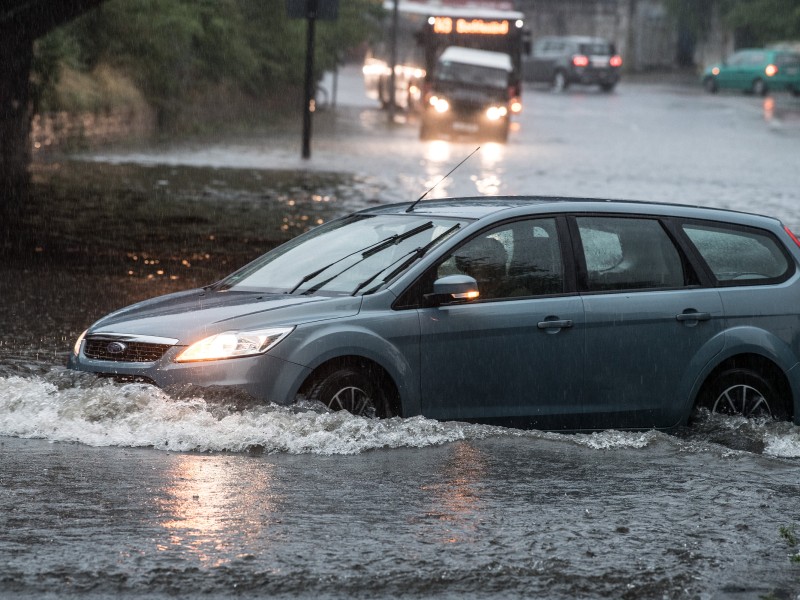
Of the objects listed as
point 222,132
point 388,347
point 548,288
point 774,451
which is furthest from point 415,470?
point 222,132

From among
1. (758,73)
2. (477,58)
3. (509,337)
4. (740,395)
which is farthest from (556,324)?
(758,73)

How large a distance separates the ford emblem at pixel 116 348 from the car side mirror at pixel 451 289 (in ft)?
4.88

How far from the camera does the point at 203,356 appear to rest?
25.1 feet

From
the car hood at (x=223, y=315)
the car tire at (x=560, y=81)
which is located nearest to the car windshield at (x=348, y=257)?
the car hood at (x=223, y=315)

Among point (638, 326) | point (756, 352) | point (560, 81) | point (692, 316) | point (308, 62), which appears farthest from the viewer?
point (560, 81)

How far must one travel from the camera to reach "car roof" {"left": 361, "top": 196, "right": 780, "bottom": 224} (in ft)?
27.8

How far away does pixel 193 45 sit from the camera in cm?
4000

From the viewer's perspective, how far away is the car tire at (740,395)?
853cm

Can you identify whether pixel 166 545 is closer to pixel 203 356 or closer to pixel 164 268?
pixel 203 356

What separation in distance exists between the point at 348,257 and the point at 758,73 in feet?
193

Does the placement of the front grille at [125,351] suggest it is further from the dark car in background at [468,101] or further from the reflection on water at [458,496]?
the dark car in background at [468,101]

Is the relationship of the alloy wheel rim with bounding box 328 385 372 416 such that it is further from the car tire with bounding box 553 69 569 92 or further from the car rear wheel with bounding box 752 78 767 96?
the car rear wheel with bounding box 752 78 767 96

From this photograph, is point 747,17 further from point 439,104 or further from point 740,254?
point 740,254

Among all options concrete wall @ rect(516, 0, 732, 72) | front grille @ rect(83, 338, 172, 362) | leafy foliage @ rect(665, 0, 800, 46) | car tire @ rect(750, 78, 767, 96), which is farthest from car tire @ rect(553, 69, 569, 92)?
front grille @ rect(83, 338, 172, 362)
